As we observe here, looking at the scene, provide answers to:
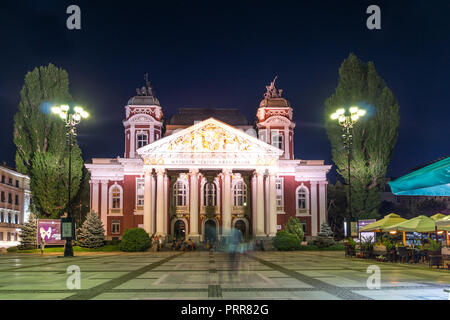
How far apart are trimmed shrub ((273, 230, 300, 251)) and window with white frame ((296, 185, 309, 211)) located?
14.4 metres

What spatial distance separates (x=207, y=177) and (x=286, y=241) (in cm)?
1589

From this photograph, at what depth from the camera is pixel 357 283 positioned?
1471 centimetres

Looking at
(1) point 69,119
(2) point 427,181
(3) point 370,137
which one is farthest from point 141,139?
(2) point 427,181

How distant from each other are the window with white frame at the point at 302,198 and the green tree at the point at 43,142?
Result: 28789 millimetres

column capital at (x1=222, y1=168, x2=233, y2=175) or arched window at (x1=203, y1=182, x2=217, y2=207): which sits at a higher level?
column capital at (x1=222, y1=168, x2=233, y2=175)

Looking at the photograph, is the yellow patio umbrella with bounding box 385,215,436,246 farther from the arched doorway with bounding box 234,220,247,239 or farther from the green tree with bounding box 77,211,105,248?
the arched doorway with bounding box 234,220,247,239

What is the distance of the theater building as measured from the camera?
50562 millimetres

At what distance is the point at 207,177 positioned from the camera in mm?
58188

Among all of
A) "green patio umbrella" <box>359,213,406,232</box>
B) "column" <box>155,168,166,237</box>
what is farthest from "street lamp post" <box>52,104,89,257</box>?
"green patio umbrella" <box>359,213,406,232</box>

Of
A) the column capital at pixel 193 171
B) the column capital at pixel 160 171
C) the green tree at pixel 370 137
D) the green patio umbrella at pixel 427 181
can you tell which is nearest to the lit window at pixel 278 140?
the green tree at pixel 370 137
